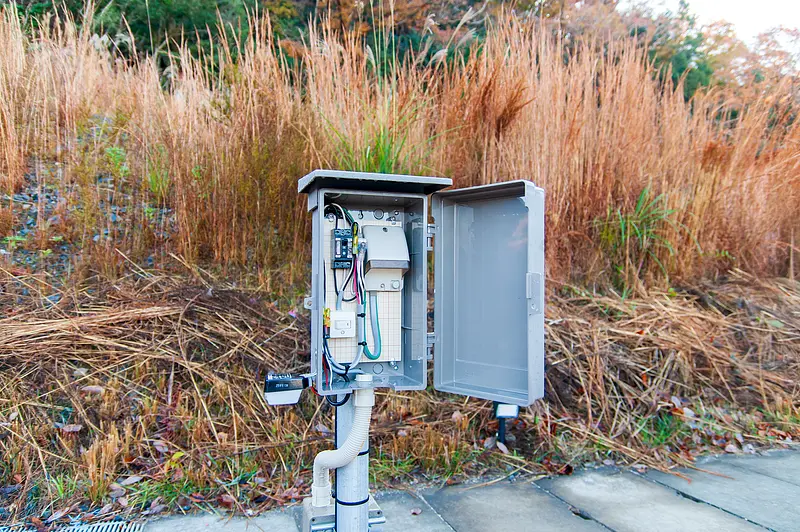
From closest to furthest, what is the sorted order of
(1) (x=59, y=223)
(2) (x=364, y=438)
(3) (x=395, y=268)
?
(2) (x=364, y=438), (3) (x=395, y=268), (1) (x=59, y=223)

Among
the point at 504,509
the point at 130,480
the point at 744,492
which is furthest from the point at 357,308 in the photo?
the point at 744,492

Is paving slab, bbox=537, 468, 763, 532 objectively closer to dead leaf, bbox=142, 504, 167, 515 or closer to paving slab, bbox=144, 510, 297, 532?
paving slab, bbox=144, 510, 297, 532

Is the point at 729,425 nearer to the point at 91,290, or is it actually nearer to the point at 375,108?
the point at 375,108

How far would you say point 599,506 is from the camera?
2.89 m

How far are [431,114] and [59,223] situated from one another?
2848 millimetres

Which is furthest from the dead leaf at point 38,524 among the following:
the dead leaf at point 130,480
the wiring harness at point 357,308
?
the wiring harness at point 357,308

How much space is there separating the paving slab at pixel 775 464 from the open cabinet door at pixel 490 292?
2024mm

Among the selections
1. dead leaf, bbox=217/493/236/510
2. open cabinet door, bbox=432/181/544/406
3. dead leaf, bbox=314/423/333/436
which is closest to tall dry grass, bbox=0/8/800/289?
dead leaf, bbox=314/423/333/436

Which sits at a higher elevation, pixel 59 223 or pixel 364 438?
pixel 59 223

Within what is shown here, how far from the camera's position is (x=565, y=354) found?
149 inches

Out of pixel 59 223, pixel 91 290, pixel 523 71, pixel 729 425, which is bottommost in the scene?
pixel 729 425

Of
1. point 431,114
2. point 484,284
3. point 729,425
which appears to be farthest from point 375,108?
point 729,425

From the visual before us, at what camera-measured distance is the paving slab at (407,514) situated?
2639 millimetres

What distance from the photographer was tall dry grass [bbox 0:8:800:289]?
3.74 m
